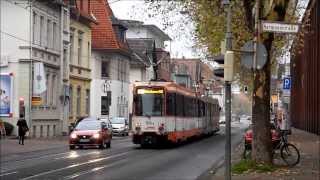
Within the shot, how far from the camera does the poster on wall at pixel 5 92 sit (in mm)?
47469

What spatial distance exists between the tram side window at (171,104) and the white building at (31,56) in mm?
14017

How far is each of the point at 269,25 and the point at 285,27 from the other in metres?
0.36

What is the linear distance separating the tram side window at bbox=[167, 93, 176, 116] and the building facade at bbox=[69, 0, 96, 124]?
22.1 m

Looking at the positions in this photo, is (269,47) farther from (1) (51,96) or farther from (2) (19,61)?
(1) (51,96)

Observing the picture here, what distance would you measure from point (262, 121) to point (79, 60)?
4066 centimetres

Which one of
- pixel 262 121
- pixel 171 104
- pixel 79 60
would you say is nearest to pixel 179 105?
pixel 171 104

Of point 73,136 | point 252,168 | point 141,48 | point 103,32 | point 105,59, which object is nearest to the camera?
point 252,168

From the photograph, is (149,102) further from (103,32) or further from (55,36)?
(103,32)

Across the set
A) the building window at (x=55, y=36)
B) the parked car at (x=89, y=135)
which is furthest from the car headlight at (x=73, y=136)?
the building window at (x=55, y=36)

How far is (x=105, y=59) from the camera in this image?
72625mm

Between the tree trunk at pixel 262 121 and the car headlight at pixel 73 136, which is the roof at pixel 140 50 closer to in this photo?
the car headlight at pixel 73 136

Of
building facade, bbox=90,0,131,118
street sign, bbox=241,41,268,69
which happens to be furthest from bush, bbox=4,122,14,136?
street sign, bbox=241,41,268,69

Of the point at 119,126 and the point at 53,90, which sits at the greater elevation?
the point at 53,90

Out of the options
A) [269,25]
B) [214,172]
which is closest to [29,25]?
[214,172]
